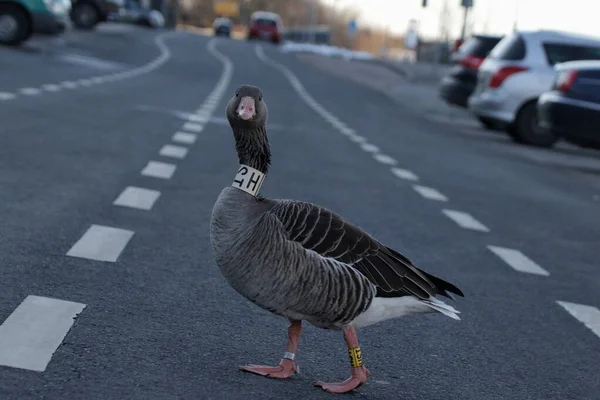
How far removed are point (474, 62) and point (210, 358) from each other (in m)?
23.4

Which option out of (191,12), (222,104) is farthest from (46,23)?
(191,12)

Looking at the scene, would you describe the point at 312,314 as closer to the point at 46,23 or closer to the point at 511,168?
the point at 511,168

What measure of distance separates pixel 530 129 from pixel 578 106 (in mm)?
4925

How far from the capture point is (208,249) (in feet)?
26.1

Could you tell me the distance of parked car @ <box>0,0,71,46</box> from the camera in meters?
30.9

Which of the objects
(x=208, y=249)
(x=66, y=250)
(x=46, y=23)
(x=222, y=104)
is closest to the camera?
(x=66, y=250)

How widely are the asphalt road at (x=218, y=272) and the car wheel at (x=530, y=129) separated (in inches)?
166

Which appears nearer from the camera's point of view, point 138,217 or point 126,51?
point 138,217

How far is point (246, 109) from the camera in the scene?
14.8ft

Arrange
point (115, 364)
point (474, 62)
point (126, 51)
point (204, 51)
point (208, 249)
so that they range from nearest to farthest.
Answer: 1. point (115, 364)
2. point (208, 249)
3. point (474, 62)
4. point (126, 51)
5. point (204, 51)

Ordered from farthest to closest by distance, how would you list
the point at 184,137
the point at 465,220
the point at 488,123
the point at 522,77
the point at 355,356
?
the point at 488,123, the point at 522,77, the point at 184,137, the point at 465,220, the point at 355,356

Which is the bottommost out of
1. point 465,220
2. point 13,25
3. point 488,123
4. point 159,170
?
point 488,123

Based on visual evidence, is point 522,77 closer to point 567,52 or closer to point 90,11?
point 567,52

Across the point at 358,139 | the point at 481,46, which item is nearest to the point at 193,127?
the point at 358,139
